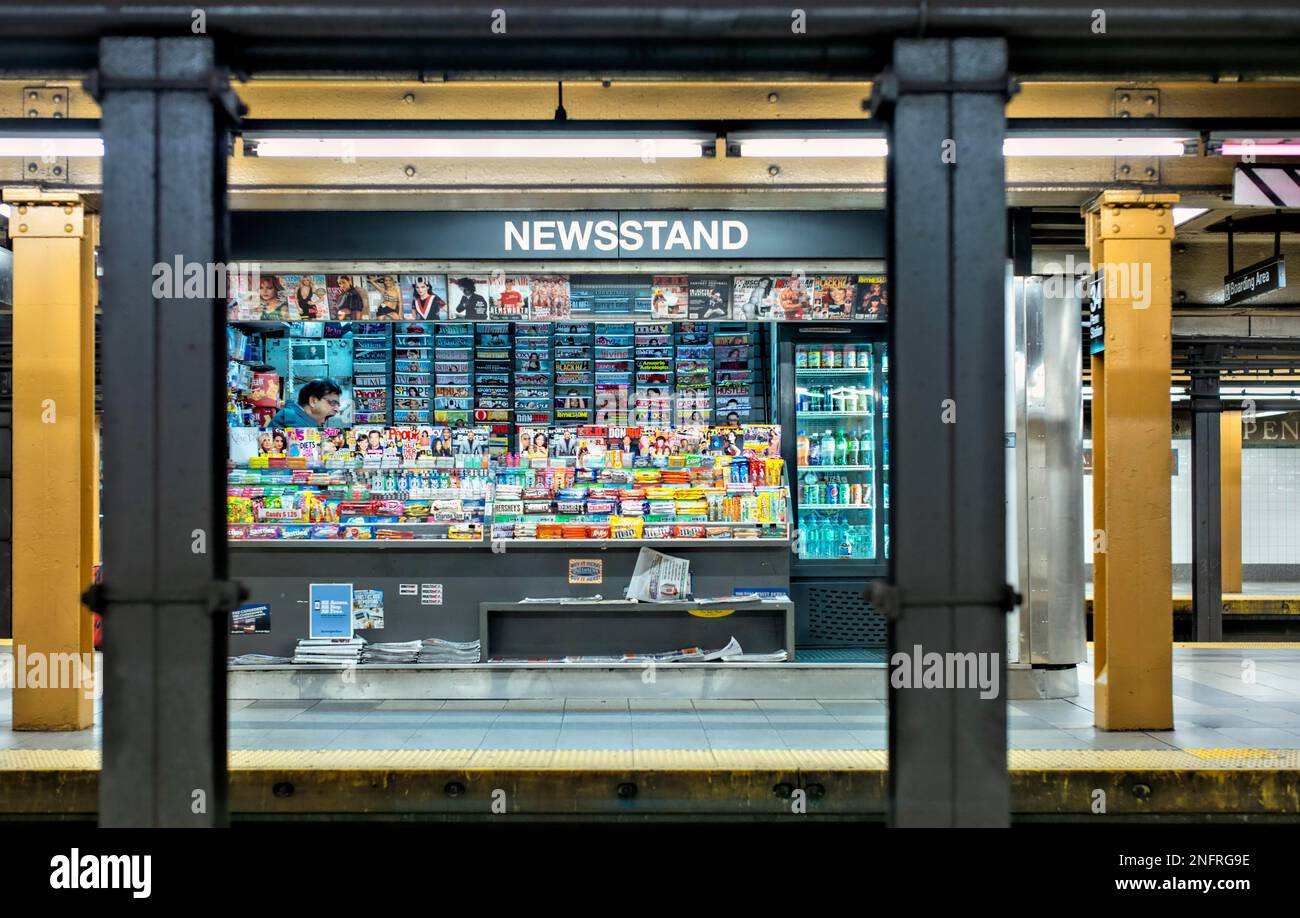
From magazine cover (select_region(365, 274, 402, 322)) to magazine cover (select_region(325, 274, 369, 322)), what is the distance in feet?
0.17

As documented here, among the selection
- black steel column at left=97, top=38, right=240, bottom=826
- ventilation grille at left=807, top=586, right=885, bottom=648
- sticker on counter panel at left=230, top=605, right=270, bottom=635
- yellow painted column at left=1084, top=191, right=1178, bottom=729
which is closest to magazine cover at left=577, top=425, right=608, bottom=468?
ventilation grille at left=807, top=586, right=885, bottom=648

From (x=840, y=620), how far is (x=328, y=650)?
13.6 feet

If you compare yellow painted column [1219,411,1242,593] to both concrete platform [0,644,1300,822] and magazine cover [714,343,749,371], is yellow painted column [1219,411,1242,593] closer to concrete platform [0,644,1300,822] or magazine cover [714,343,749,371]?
magazine cover [714,343,749,371]

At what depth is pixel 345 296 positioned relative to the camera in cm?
663

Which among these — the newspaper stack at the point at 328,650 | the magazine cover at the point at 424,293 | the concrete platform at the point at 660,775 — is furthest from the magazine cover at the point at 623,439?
the concrete platform at the point at 660,775

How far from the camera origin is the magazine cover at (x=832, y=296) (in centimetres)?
672

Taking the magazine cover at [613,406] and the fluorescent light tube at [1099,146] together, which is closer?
the fluorescent light tube at [1099,146]

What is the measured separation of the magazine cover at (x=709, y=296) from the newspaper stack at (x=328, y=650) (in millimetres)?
3554

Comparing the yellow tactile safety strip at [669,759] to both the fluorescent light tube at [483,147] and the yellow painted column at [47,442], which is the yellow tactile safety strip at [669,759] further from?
the fluorescent light tube at [483,147]

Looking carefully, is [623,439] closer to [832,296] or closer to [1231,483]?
[832,296]

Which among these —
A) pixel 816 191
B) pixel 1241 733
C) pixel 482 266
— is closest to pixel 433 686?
pixel 482 266

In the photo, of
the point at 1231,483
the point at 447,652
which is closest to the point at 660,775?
the point at 447,652
